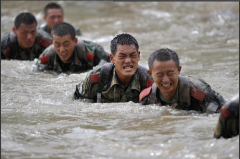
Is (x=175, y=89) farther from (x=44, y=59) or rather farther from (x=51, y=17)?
(x=51, y=17)

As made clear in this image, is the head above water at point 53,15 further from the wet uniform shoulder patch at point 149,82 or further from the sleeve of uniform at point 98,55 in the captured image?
the wet uniform shoulder patch at point 149,82

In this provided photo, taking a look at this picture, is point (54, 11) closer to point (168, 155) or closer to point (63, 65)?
point (63, 65)

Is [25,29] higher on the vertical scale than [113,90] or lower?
higher

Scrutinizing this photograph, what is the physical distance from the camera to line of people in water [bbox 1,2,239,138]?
499cm

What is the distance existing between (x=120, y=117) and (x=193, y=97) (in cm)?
76

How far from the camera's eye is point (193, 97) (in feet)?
16.9

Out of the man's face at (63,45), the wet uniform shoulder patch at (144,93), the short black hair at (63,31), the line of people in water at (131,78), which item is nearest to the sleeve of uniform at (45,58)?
the line of people in water at (131,78)

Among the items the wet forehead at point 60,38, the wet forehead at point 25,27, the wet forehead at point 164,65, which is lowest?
the wet forehead at point 164,65

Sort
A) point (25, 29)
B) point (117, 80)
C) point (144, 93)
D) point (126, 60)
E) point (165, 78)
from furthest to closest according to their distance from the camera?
point (25, 29)
point (117, 80)
point (126, 60)
point (144, 93)
point (165, 78)

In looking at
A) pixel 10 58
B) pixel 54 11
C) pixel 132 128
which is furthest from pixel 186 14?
pixel 132 128

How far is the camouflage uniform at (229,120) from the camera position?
3.84 metres

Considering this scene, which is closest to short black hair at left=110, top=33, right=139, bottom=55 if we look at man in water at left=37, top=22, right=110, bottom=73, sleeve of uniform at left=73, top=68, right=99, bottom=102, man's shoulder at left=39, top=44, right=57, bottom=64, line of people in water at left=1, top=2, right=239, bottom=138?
line of people in water at left=1, top=2, right=239, bottom=138

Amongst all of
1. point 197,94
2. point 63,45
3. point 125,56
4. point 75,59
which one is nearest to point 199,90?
point 197,94

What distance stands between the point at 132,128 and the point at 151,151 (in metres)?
0.70
